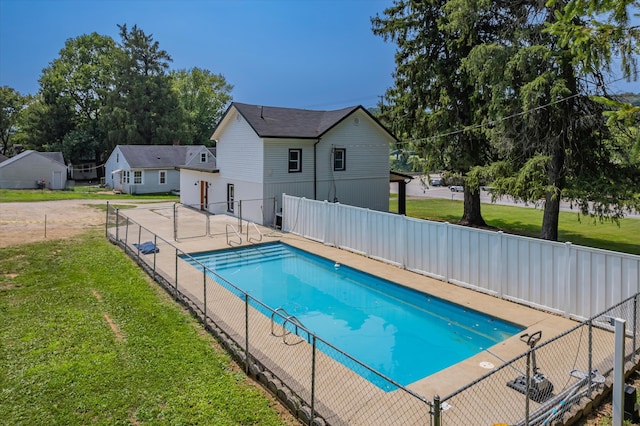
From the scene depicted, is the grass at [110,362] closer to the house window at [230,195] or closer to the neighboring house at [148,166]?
the house window at [230,195]

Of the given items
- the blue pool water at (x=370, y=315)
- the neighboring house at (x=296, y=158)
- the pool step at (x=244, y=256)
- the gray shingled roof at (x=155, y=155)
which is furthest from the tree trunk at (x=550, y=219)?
the gray shingled roof at (x=155, y=155)

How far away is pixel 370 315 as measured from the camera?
35.5 ft

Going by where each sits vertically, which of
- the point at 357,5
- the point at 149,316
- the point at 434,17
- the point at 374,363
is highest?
the point at 357,5

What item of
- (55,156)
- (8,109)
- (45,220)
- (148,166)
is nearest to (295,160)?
(45,220)

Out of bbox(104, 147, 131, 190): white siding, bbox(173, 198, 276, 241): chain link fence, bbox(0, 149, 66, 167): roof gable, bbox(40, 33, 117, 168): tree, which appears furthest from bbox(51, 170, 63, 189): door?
bbox(173, 198, 276, 241): chain link fence

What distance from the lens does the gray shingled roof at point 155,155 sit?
135 ft

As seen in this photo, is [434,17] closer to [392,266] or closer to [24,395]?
[392,266]

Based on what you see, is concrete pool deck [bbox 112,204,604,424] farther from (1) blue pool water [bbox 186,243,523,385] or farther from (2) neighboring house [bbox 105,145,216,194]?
(2) neighboring house [bbox 105,145,216,194]

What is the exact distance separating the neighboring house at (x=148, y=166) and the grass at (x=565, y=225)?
22118mm

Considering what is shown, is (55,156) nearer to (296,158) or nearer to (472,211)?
(296,158)

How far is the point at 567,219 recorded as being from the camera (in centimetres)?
2598

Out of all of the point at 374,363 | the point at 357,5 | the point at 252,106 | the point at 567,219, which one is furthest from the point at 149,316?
the point at 357,5

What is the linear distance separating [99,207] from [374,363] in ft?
83.2

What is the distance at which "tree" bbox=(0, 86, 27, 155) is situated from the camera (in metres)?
58.0
